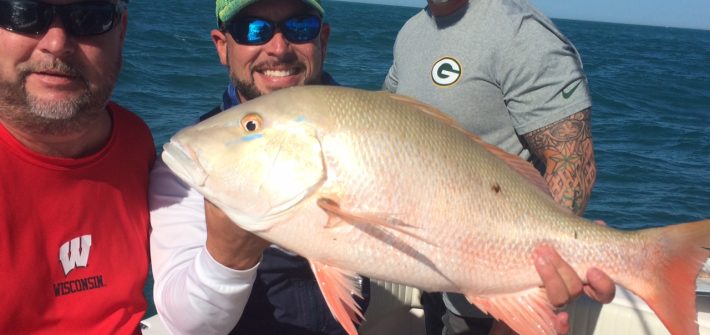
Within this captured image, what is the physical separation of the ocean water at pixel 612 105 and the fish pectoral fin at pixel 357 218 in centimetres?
428

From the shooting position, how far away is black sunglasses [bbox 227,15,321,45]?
2.64 m

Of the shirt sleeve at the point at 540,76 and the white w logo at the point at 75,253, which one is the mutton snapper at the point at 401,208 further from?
the shirt sleeve at the point at 540,76

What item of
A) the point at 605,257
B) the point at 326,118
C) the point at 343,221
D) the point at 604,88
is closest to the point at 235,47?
the point at 326,118

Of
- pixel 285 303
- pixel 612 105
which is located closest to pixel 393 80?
pixel 285 303

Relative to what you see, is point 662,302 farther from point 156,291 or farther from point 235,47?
point 235,47

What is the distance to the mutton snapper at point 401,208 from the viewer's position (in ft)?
5.79

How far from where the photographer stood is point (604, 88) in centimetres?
2006

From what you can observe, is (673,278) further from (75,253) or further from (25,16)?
(25,16)

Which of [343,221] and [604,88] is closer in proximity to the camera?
[343,221]

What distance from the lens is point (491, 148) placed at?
A: 82.0 inches

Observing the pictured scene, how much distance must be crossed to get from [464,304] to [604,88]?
18.5 meters

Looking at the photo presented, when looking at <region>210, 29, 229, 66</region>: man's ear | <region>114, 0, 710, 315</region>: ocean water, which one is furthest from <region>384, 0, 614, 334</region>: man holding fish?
<region>114, 0, 710, 315</region>: ocean water

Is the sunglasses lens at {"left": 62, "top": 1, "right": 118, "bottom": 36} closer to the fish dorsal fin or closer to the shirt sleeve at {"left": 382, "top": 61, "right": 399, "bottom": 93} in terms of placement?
the fish dorsal fin

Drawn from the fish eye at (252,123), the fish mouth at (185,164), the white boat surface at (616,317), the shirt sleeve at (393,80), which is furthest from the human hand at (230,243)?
the shirt sleeve at (393,80)
